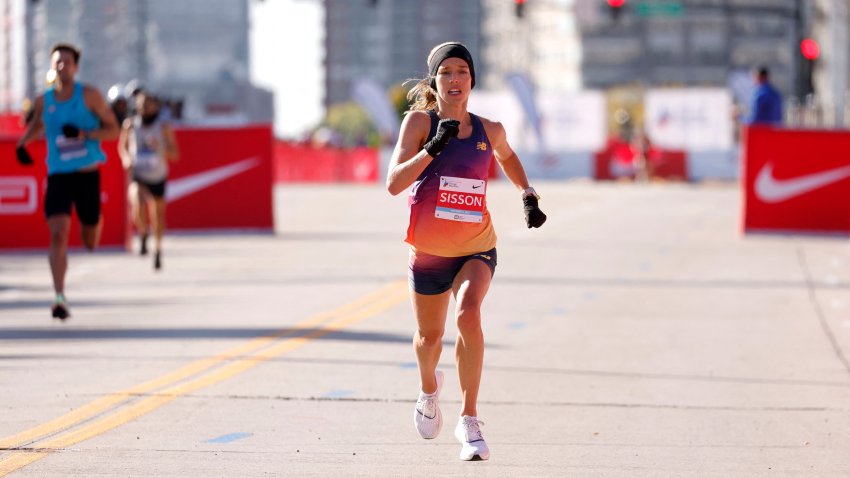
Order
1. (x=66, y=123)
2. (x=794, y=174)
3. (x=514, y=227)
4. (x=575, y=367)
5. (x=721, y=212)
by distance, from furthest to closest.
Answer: (x=721, y=212)
(x=514, y=227)
(x=794, y=174)
(x=66, y=123)
(x=575, y=367)

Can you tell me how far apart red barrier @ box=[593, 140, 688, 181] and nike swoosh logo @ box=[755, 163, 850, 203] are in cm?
3325

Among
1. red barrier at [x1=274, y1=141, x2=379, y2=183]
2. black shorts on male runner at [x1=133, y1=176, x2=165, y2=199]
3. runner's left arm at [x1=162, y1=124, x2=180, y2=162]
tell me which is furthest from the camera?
red barrier at [x1=274, y1=141, x2=379, y2=183]

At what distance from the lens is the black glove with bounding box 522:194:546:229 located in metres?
7.68

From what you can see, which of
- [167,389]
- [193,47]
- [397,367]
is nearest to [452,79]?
[167,389]

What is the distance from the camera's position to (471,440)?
755cm

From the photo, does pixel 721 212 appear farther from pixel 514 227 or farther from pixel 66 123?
pixel 66 123

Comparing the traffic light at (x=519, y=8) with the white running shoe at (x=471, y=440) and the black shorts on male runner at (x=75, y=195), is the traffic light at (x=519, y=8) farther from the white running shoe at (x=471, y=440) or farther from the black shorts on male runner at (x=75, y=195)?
the white running shoe at (x=471, y=440)

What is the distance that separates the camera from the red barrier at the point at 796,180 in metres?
24.4

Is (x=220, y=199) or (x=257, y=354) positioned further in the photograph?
(x=220, y=199)


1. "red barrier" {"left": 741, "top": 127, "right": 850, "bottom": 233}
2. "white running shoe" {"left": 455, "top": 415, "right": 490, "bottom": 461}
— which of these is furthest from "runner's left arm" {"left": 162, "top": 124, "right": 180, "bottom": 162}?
"white running shoe" {"left": 455, "top": 415, "right": 490, "bottom": 461}

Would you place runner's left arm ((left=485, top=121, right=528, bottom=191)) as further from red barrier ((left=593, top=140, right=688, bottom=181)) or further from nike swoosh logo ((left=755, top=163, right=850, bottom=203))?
red barrier ((left=593, top=140, right=688, bottom=181))

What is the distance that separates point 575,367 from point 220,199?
1416cm

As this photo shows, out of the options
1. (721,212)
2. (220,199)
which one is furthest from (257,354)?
(721,212)

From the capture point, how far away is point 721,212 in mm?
33219
